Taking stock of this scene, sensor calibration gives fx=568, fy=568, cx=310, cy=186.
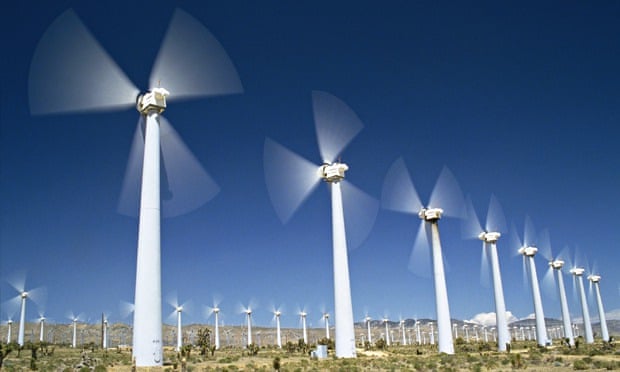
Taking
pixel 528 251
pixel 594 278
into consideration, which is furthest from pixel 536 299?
pixel 594 278

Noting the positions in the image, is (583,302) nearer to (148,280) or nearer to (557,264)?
(557,264)

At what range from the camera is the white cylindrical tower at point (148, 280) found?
92.0 feet

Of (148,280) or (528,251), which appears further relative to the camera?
(528,251)

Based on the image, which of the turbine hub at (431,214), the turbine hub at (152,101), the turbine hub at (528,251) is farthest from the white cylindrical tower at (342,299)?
the turbine hub at (528,251)

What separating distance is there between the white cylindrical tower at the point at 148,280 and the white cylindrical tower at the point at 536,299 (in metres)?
57.7

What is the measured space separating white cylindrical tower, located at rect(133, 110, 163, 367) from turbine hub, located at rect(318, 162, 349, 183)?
20.2 meters

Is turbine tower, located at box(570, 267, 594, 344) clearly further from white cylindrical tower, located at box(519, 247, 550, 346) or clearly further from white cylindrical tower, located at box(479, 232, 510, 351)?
white cylindrical tower, located at box(479, 232, 510, 351)

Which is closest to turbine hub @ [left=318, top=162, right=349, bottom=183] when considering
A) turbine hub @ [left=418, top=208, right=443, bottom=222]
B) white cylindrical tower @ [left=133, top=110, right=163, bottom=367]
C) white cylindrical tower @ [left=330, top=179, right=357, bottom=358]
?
white cylindrical tower @ [left=330, top=179, right=357, bottom=358]

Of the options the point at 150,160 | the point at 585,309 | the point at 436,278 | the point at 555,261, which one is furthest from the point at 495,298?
the point at 150,160

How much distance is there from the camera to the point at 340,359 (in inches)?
1738

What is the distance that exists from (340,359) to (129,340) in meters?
173

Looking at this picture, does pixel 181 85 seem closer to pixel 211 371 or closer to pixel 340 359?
pixel 211 371

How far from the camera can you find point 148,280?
1122 inches

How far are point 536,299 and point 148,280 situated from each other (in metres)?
62.0
